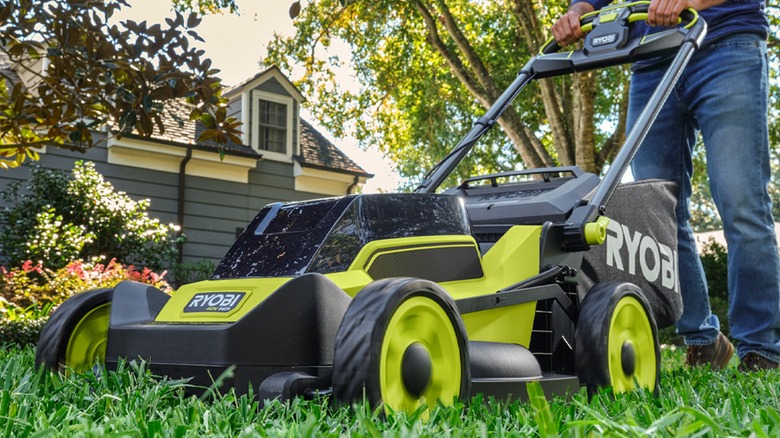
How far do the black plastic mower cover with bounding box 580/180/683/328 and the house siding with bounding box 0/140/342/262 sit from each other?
9521 millimetres

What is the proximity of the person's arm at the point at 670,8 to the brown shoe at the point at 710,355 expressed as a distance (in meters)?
1.35

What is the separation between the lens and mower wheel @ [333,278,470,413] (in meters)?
1.70

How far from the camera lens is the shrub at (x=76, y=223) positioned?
9250mm

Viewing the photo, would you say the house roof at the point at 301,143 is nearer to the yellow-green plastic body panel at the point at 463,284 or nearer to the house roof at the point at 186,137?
the house roof at the point at 186,137

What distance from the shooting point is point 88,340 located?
2.51 metres

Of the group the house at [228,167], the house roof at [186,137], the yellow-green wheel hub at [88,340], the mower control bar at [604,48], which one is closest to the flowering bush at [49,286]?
the house at [228,167]

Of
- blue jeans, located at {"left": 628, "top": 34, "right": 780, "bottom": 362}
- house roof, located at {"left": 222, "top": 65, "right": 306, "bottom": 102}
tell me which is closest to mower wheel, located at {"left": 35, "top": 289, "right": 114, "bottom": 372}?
blue jeans, located at {"left": 628, "top": 34, "right": 780, "bottom": 362}

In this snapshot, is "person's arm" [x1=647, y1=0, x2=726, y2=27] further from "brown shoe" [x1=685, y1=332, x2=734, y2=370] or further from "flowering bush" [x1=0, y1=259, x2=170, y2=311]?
"flowering bush" [x1=0, y1=259, x2=170, y2=311]

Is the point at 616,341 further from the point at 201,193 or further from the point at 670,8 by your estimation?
the point at 201,193

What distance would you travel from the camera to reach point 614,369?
2398mm

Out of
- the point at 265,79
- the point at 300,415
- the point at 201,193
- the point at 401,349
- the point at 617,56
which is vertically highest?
the point at 265,79

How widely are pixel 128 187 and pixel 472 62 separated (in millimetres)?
5206

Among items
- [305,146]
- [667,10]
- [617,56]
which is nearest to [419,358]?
[617,56]

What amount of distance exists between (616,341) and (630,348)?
6cm
